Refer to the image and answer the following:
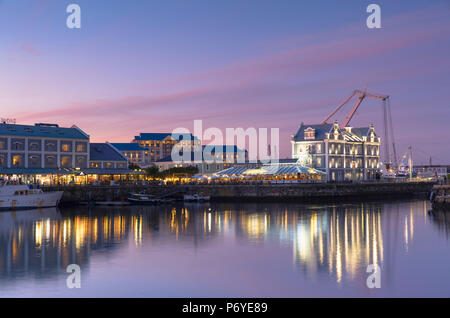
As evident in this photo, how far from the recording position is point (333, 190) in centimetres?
8688

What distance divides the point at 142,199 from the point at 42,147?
22.3 metres

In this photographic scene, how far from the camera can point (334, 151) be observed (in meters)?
110

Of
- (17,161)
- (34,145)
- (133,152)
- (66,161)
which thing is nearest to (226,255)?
(17,161)

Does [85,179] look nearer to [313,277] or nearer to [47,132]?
[47,132]

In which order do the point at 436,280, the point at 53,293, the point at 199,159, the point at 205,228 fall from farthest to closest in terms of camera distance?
the point at 199,159 < the point at 205,228 < the point at 436,280 < the point at 53,293

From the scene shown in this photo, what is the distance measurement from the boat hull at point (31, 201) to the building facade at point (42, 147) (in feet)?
49.2

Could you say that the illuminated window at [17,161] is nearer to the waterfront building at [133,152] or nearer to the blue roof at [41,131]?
the blue roof at [41,131]

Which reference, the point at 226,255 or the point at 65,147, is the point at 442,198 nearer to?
the point at 226,255

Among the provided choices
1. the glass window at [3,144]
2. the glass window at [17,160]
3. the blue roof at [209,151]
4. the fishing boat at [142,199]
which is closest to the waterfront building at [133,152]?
the blue roof at [209,151]

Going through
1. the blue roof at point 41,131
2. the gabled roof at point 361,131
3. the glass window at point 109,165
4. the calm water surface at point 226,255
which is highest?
the gabled roof at point 361,131

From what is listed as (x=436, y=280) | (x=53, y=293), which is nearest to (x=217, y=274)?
(x=53, y=293)

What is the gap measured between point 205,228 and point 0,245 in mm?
17652

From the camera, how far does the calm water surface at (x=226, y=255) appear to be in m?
24.3

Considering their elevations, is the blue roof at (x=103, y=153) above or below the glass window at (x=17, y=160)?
above
